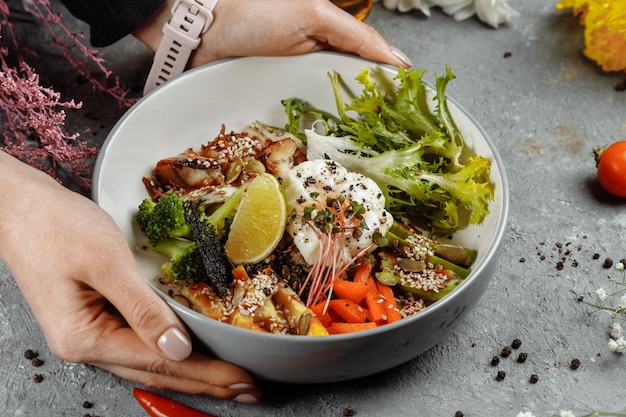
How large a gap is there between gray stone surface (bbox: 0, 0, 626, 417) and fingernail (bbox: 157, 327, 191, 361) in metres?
0.32

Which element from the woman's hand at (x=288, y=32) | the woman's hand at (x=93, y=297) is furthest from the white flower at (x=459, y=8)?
the woman's hand at (x=93, y=297)

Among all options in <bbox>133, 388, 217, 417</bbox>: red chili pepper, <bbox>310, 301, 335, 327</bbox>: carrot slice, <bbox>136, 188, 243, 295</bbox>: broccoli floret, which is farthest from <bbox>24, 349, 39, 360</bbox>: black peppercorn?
<bbox>310, 301, 335, 327</bbox>: carrot slice

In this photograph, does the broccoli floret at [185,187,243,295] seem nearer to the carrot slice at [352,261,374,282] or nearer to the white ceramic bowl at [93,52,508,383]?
the white ceramic bowl at [93,52,508,383]

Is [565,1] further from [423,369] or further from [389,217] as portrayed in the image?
[423,369]

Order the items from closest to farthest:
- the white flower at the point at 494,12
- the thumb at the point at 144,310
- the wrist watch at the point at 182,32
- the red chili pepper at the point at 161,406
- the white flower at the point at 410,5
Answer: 1. the thumb at the point at 144,310
2. the red chili pepper at the point at 161,406
3. the wrist watch at the point at 182,32
4. the white flower at the point at 494,12
5. the white flower at the point at 410,5

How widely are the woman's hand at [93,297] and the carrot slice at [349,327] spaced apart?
29 cm

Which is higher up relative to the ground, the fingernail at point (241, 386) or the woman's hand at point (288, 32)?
the woman's hand at point (288, 32)

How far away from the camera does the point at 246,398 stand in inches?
92.7

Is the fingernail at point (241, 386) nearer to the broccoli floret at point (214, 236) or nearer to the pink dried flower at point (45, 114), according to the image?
the broccoli floret at point (214, 236)

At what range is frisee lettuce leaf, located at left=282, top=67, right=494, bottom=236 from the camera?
2.69 metres

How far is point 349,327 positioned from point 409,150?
745 millimetres

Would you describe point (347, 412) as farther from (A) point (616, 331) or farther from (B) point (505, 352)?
(A) point (616, 331)

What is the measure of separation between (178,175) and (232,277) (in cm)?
51

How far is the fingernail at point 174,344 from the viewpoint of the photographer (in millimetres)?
2158
